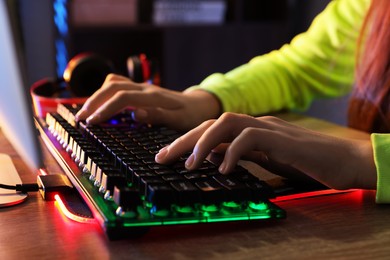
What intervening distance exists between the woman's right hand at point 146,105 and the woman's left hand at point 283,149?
24cm

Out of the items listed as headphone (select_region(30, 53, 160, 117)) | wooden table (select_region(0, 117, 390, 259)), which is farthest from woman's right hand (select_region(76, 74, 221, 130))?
wooden table (select_region(0, 117, 390, 259))

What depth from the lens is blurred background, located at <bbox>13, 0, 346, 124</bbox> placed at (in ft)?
9.58

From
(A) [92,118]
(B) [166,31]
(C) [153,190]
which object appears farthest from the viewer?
(B) [166,31]

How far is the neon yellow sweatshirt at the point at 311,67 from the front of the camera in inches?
48.9

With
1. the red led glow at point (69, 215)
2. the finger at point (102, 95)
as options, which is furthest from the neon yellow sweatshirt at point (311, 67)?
the red led glow at point (69, 215)

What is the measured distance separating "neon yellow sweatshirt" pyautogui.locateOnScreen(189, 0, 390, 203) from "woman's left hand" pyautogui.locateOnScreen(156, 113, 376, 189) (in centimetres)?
51

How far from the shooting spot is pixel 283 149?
672mm

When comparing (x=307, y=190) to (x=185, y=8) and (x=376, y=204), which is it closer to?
(x=376, y=204)

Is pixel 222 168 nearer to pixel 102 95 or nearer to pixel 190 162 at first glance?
pixel 190 162

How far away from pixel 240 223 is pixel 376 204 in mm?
176

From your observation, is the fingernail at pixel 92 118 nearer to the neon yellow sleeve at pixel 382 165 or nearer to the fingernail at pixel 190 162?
the fingernail at pixel 190 162

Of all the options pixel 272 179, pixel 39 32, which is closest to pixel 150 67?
pixel 272 179

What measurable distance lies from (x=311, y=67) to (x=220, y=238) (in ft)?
2.71

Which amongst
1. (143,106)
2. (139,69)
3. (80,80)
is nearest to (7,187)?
(143,106)
